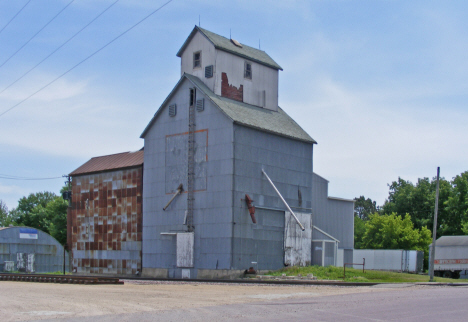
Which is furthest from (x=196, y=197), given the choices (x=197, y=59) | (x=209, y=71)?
(x=197, y=59)

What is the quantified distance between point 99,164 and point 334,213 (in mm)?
22000

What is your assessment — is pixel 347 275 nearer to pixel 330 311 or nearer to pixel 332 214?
pixel 332 214

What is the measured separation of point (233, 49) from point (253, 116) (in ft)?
19.3

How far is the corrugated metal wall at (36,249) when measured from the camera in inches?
2591

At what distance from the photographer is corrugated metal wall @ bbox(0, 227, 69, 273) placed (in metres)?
65.8

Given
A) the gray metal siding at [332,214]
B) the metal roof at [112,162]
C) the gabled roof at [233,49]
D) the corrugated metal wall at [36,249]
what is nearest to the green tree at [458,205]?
the gray metal siding at [332,214]

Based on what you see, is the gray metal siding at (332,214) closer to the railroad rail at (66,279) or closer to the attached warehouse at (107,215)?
the attached warehouse at (107,215)

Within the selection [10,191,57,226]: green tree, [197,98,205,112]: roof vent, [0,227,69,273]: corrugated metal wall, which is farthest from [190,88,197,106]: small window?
[10,191,57,226]: green tree

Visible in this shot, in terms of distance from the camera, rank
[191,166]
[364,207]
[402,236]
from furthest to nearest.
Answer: [364,207], [402,236], [191,166]

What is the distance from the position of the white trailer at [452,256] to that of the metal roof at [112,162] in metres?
31.6

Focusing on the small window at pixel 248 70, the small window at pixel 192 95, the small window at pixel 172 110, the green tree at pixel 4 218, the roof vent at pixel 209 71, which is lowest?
the green tree at pixel 4 218

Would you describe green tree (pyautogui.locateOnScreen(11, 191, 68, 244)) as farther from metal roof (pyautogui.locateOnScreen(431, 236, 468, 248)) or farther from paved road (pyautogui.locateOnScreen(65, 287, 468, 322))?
paved road (pyautogui.locateOnScreen(65, 287, 468, 322))

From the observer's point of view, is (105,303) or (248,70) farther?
(248,70)

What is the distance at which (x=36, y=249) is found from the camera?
6850 centimetres
